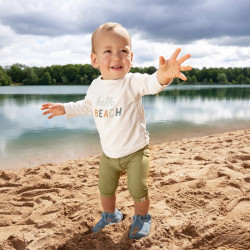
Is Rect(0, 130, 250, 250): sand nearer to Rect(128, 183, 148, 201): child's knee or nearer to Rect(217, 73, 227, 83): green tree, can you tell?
Rect(128, 183, 148, 201): child's knee

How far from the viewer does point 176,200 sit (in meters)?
2.80

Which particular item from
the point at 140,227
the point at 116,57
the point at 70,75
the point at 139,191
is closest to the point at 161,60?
the point at 116,57

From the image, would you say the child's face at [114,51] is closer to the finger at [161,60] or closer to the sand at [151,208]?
the finger at [161,60]

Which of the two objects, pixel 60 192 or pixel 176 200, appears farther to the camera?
pixel 60 192

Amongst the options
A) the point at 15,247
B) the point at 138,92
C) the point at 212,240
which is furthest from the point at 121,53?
the point at 15,247

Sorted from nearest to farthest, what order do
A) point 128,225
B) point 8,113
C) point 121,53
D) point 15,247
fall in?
1. point 121,53
2. point 15,247
3. point 128,225
4. point 8,113

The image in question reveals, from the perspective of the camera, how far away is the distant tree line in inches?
2566

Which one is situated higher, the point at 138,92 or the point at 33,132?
the point at 138,92

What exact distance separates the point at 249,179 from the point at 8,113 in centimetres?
1325

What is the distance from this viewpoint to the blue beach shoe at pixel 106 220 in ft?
7.87

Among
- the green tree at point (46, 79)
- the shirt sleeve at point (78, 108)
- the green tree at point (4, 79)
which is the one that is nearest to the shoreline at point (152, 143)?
the shirt sleeve at point (78, 108)

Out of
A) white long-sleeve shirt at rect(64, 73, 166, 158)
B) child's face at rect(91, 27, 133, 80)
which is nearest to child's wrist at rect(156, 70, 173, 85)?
white long-sleeve shirt at rect(64, 73, 166, 158)

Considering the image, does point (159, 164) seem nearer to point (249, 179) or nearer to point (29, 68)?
point (249, 179)

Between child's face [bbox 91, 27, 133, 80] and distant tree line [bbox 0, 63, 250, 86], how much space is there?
61.1 metres
